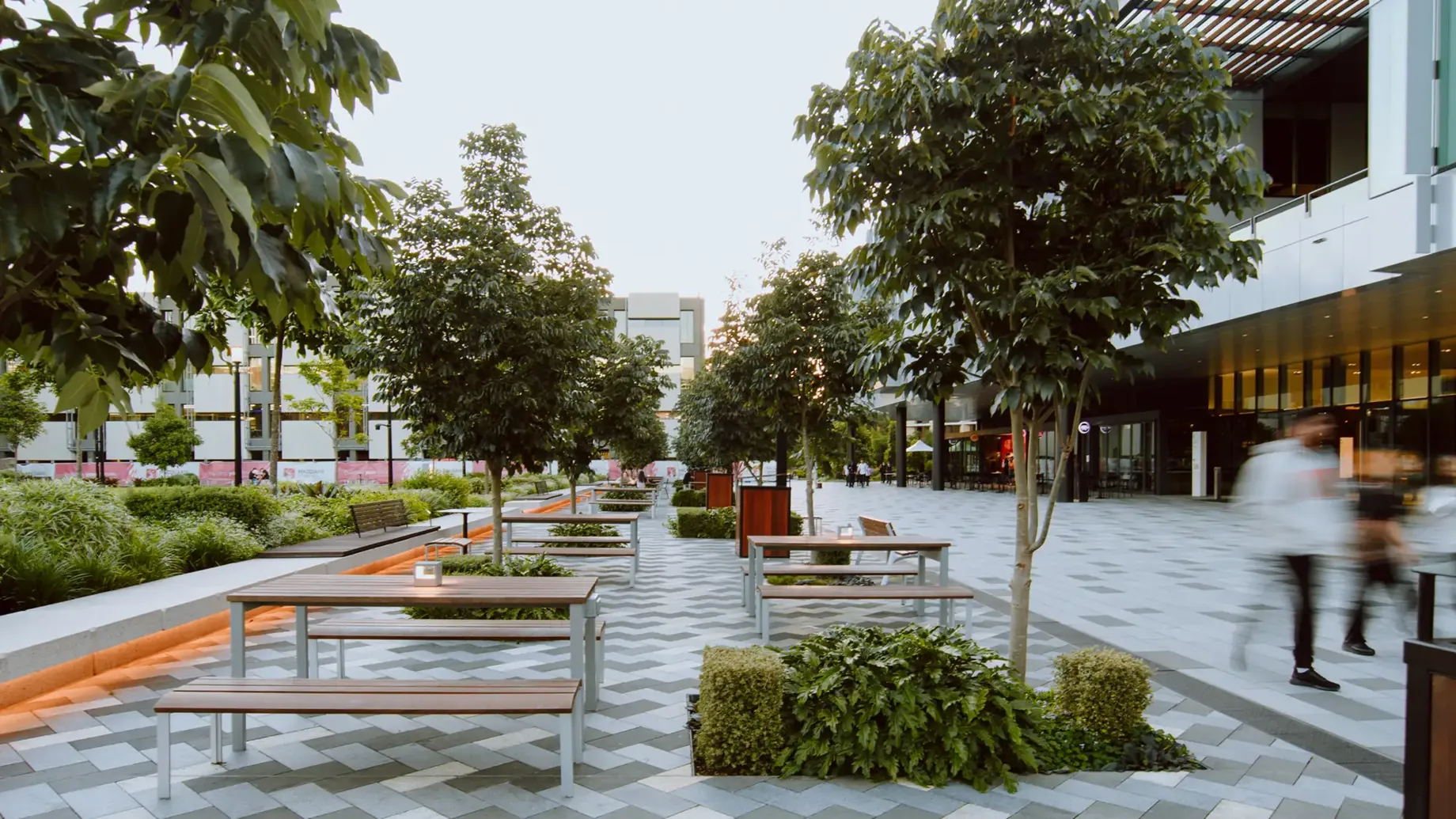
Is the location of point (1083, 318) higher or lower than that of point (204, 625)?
higher

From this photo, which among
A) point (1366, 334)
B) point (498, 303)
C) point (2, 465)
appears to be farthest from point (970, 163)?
point (2, 465)

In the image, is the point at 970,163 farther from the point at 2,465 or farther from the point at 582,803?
the point at 2,465

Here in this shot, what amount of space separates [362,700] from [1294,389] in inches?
1140

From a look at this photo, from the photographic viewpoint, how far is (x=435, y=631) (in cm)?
527

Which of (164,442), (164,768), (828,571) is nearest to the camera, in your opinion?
(164,768)

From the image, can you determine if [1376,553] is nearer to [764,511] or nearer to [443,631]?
[443,631]

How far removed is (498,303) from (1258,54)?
20126 millimetres

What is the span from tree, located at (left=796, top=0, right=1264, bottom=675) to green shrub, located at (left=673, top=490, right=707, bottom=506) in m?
22.0

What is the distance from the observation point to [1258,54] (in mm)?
19828

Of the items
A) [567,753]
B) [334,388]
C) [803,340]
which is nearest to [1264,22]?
[803,340]

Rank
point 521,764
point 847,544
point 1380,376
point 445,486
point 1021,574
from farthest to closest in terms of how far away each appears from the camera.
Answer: point 445,486, point 1380,376, point 847,544, point 1021,574, point 521,764

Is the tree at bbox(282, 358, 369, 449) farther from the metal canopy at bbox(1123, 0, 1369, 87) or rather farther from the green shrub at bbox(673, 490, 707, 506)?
the metal canopy at bbox(1123, 0, 1369, 87)

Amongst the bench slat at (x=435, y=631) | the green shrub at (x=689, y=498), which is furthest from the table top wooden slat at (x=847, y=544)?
the green shrub at (x=689, y=498)

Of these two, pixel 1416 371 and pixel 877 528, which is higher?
pixel 1416 371
